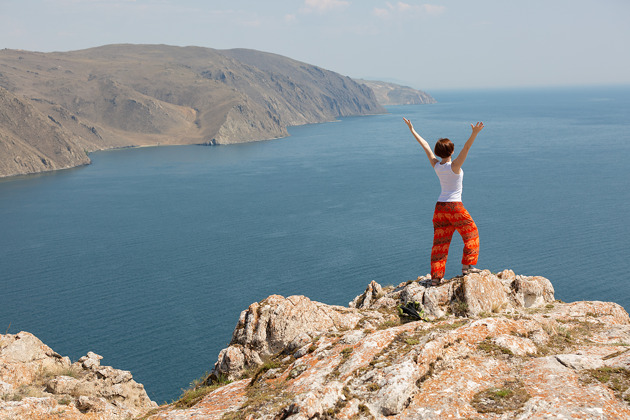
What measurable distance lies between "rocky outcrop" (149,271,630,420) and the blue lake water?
124 ft

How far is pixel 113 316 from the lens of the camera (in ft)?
199

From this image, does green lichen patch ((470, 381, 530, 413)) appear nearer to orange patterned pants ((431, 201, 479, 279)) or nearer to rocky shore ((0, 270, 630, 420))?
rocky shore ((0, 270, 630, 420))

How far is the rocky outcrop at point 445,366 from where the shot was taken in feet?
24.6

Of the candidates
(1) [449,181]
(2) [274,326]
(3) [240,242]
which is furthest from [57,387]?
(3) [240,242]

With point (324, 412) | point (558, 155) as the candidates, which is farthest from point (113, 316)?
point (558, 155)

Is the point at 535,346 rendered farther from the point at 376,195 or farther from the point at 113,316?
the point at 376,195

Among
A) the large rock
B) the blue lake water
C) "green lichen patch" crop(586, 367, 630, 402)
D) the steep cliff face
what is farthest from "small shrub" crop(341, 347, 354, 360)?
the steep cliff face

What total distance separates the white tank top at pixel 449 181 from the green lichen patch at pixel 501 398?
4.44 meters

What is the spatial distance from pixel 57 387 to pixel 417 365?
1030cm

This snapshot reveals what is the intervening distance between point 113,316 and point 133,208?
6220cm

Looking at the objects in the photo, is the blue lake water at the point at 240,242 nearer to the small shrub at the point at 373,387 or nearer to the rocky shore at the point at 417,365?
the rocky shore at the point at 417,365

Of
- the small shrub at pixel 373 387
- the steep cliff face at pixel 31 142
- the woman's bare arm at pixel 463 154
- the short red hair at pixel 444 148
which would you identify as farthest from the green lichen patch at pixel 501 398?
the steep cliff face at pixel 31 142

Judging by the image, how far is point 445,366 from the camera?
8.44 meters

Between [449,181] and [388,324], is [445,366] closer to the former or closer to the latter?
[388,324]
